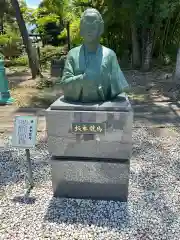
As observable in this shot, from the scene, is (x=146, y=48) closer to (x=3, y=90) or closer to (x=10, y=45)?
(x=3, y=90)

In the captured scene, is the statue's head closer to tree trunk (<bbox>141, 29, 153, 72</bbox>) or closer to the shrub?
tree trunk (<bbox>141, 29, 153, 72</bbox>)

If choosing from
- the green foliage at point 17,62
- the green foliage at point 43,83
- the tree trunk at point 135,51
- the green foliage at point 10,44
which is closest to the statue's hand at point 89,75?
the green foliage at point 43,83

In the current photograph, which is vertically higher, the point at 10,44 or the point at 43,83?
the point at 10,44

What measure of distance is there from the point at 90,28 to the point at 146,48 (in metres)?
7.57

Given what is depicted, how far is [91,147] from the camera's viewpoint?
2295 mm

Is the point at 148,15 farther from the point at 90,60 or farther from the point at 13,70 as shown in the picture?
the point at 90,60

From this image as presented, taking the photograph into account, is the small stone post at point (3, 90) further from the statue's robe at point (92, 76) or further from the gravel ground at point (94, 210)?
the statue's robe at point (92, 76)

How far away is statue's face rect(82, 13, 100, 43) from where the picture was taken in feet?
7.01

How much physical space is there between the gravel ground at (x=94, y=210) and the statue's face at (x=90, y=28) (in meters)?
1.57

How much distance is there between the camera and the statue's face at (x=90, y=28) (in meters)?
2.14

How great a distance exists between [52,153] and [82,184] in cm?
45

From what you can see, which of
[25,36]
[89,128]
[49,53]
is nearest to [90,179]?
[89,128]

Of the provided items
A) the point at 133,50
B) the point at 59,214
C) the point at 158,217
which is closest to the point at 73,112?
the point at 59,214

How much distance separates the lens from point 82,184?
2.52m
